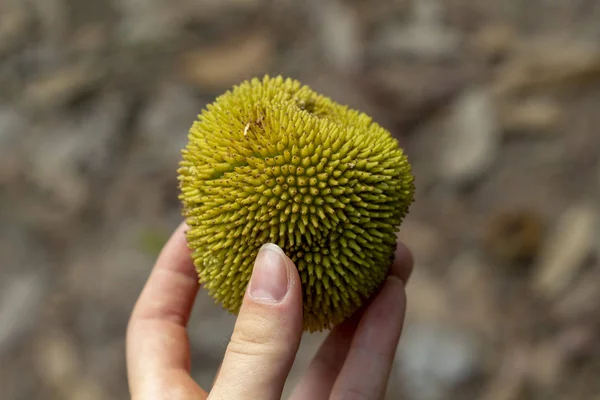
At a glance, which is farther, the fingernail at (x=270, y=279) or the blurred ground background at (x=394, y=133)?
the blurred ground background at (x=394, y=133)

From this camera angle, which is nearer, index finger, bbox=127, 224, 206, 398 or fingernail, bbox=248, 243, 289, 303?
fingernail, bbox=248, 243, 289, 303

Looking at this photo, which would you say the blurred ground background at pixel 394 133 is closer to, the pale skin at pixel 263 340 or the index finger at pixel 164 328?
the pale skin at pixel 263 340

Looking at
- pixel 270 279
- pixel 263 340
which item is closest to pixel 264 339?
pixel 263 340

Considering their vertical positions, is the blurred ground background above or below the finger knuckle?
above

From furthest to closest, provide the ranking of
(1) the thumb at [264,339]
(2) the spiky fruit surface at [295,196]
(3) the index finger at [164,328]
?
1. (3) the index finger at [164,328]
2. (2) the spiky fruit surface at [295,196]
3. (1) the thumb at [264,339]

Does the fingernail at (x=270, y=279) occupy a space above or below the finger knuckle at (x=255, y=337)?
above

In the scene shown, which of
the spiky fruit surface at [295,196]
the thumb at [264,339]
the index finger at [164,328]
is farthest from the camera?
the index finger at [164,328]

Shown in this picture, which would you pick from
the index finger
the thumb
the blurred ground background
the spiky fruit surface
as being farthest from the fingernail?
the blurred ground background

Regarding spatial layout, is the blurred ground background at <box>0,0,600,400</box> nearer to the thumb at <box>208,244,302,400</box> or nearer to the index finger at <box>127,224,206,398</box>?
the index finger at <box>127,224,206,398</box>

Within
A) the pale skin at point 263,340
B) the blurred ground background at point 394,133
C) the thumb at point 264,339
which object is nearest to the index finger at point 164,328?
the pale skin at point 263,340
